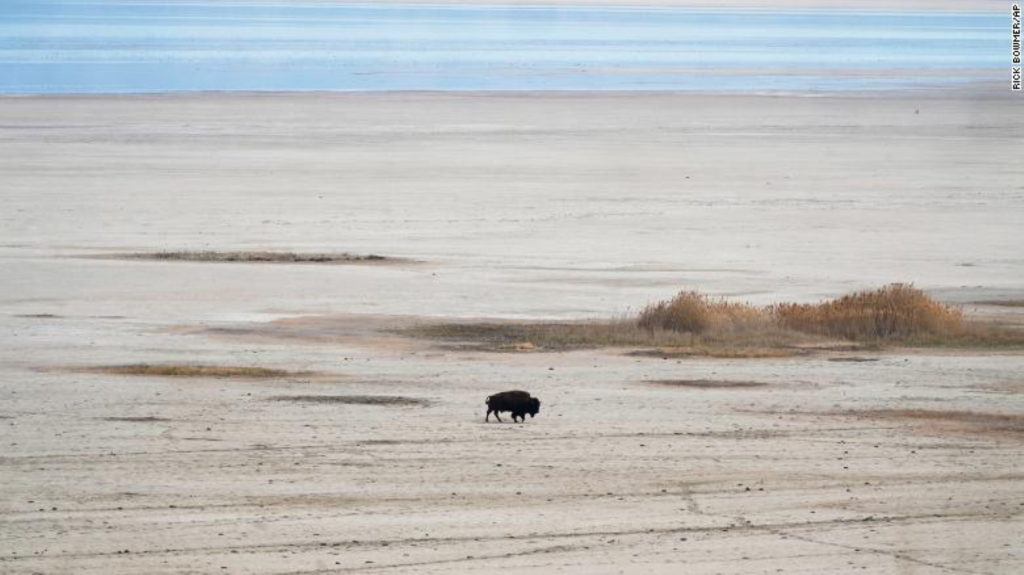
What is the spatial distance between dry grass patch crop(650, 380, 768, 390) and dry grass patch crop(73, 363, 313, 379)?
390 centimetres

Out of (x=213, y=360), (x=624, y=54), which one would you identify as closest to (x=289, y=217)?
(x=213, y=360)

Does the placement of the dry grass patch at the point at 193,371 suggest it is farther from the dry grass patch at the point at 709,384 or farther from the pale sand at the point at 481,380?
the dry grass patch at the point at 709,384

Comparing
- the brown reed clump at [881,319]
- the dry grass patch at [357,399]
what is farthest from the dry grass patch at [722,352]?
the dry grass patch at [357,399]

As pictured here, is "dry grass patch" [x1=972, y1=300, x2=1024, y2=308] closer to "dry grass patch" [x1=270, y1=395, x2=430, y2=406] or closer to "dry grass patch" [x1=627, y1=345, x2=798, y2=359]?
"dry grass patch" [x1=627, y1=345, x2=798, y2=359]

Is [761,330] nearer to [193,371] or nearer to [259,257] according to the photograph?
[193,371]

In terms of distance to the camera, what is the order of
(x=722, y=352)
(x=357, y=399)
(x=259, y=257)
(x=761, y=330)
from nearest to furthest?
(x=357, y=399), (x=722, y=352), (x=761, y=330), (x=259, y=257)

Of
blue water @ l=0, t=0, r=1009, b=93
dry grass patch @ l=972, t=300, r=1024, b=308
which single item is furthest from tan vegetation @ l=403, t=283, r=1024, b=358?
blue water @ l=0, t=0, r=1009, b=93

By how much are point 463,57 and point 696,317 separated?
326 feet

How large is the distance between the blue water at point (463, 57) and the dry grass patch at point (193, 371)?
60.0 meters

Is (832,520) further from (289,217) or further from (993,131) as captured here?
(993,131)

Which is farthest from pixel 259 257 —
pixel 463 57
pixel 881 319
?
pixel 463 57

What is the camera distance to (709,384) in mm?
22047

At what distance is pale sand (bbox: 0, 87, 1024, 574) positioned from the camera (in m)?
14.6

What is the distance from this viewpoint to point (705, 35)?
178 meters
